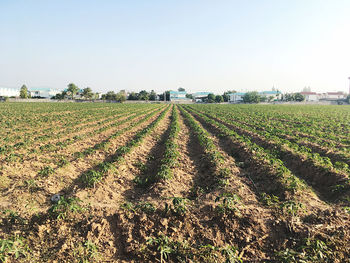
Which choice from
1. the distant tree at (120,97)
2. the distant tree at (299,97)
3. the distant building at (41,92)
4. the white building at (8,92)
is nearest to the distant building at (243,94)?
the distant tree at (299,97)

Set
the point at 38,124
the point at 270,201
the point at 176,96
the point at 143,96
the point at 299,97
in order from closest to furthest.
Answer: the point at 270,201
the point at 38,124
the point at 143,96
the point at 299,97
the point at 176,96

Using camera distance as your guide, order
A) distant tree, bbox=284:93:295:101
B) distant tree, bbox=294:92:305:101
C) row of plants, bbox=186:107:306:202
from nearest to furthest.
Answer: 1. row of plants, bbox=186:107:306:202
2. distant tree, bbox=294:92:305:101
3. distant tree, bbox=284:93:295:101

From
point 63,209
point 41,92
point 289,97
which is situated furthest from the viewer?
point 41,92

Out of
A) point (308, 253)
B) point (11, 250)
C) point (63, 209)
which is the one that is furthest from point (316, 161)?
point (11, 250)

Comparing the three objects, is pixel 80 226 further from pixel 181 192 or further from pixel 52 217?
pixel 181 192

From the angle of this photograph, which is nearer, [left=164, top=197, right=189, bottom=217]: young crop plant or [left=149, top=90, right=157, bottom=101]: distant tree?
[left=164, top=197, right=189, bottom=217]: young crop plant

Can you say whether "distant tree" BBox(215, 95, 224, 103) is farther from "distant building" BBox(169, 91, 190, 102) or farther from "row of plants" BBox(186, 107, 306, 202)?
"row of plants" BBox(186, 107, 306, 202)

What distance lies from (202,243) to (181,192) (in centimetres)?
257

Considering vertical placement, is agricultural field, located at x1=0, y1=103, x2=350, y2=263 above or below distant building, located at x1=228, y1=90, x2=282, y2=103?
below

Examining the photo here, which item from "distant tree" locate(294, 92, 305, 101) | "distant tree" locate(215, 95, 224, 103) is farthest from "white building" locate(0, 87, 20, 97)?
"distant tree" locate(294, 92, 305, 101)

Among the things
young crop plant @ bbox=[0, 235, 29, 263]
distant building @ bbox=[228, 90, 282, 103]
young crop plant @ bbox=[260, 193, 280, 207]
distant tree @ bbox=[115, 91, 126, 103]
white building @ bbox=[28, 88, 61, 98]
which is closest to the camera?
young crop plant @ bbox=[0, 235, 29, 263]

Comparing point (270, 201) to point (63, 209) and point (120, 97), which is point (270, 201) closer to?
point (63, 209)

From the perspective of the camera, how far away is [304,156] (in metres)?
10.3

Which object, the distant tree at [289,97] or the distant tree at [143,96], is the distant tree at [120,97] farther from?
the distant tree at [289,97]
